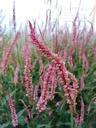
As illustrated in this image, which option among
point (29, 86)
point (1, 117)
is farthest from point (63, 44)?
point (29, 86)

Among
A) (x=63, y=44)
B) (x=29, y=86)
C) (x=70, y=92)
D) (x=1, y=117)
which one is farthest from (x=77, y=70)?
(x=70, y=92)

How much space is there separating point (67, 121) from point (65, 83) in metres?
1.17

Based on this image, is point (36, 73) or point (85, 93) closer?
point (85, 93)

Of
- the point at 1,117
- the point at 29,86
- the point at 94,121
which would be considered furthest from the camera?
the point at 94,121

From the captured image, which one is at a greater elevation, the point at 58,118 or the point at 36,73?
the point at 36,73

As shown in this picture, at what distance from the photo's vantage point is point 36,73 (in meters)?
2.07

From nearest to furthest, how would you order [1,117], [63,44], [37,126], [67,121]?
[37,126] < [1,117] < [67,121] < [63,44]

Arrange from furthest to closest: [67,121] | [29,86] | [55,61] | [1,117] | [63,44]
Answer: [63,44]
[67,121]
[1,117]
[29,86]
[55,61]

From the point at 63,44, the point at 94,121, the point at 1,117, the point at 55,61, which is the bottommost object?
the point at 94,121

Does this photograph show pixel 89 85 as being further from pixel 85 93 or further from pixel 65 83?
pixel 65 83

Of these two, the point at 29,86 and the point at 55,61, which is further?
the point at 29,86

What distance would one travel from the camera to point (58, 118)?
1733 millimetres

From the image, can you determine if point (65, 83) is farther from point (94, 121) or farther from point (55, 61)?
point (94, 121)

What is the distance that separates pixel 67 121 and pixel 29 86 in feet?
2.85
